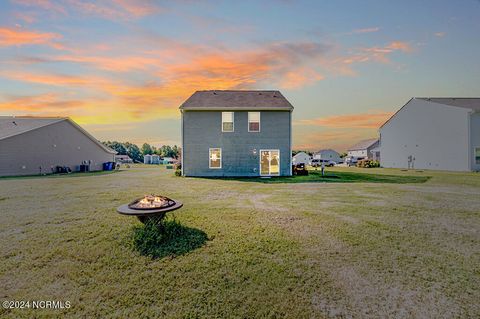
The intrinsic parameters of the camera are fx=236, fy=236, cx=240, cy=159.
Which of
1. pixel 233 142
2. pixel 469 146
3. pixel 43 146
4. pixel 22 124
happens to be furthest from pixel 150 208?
pixel 469 146

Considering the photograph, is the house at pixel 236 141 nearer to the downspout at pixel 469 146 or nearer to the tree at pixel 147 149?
the downspout at pixel 469 146

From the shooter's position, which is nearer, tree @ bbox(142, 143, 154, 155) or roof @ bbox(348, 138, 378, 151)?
roof @ bbox(348, 138, 378, 151)

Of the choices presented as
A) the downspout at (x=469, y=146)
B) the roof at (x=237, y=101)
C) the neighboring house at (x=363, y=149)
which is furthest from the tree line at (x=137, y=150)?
the downspout at (x=469, y=146)

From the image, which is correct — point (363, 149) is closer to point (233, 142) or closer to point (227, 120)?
point (233, 142)

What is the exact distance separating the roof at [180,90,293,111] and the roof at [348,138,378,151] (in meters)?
44.6

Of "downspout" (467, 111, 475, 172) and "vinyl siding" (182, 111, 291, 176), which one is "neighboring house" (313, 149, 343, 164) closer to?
"downspout" (467, 111, 475, 172)

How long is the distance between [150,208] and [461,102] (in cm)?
3793

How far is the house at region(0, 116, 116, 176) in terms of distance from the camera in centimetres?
2280

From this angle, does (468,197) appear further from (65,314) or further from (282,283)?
(65,314)

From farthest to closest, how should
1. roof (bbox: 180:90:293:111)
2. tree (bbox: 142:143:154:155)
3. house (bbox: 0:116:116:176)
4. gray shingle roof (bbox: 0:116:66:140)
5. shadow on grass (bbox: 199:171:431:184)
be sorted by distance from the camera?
tree (bbox: 142:143:154:155)
gray shingle roof (bbox: 0:116:66:140)
house (bbox: 0:116:116:176)
roof (bbox: 180:90:293:111)
shadow on grass (bbox: 199:171:431:184)

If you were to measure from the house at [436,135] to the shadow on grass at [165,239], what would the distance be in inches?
1254

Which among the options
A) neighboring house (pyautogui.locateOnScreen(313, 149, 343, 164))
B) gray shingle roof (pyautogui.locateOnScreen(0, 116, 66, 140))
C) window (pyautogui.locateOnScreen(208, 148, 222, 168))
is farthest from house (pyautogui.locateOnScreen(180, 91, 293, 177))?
neighboring house (pyautogui.locateOnScreen(313, 149, 343, 164))

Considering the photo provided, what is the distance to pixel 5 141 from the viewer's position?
22266 mm

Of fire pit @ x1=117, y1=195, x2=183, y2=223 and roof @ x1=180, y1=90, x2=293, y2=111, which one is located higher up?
roof @ x1=180, y1=90, x2=293, y2=111
